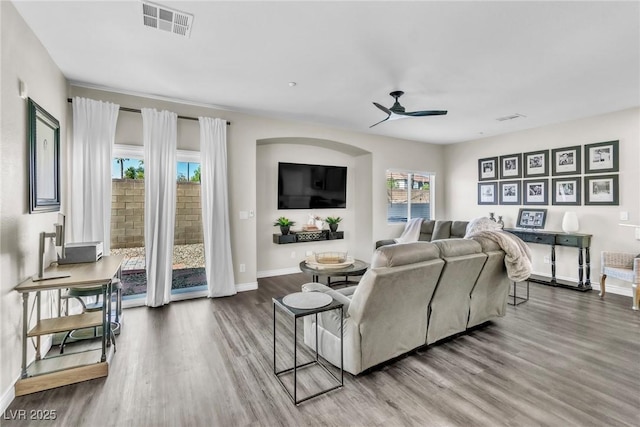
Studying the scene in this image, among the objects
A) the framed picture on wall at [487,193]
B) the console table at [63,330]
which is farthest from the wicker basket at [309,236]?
the framed picture on wall at [487,193]

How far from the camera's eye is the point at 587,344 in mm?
2811

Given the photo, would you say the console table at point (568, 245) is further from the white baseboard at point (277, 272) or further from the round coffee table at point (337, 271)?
the white baseboard at point (277, 272)

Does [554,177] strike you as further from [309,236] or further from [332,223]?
[309,236]

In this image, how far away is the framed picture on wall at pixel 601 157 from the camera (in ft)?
15.0

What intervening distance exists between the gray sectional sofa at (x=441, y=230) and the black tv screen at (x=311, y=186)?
1291mm

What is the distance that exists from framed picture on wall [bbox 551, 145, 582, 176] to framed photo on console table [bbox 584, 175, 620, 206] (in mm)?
240

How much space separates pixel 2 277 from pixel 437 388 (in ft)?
9.89

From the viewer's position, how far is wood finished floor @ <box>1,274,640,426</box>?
73.9 inches

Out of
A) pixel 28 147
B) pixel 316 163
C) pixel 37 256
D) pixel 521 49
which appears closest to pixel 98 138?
pixel 28 147

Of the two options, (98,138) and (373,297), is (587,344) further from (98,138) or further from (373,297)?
(98,138)

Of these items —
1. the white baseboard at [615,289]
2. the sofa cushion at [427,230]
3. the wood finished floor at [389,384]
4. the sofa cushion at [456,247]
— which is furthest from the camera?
the sofa cushion at [427,230]

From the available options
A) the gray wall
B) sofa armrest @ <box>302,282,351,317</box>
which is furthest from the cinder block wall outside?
sofa armrest @ <box>302,282,351,317</box>

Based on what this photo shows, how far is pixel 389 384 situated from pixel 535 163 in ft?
17.0

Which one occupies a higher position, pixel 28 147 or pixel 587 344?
pixel 28 147
